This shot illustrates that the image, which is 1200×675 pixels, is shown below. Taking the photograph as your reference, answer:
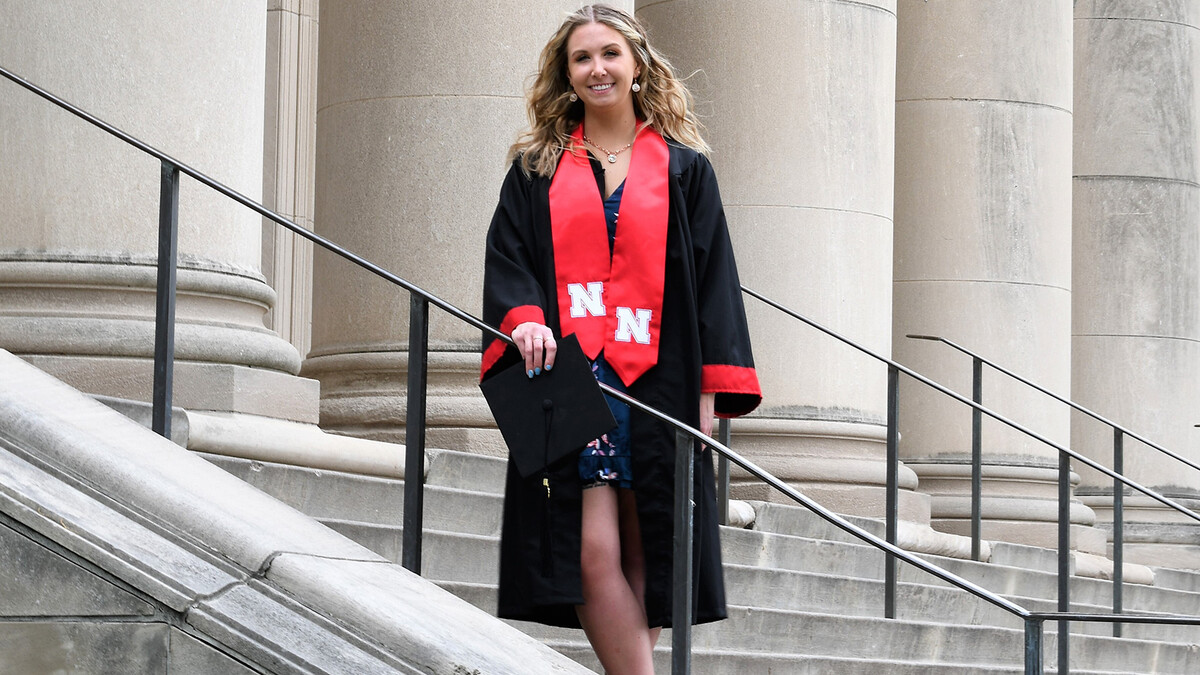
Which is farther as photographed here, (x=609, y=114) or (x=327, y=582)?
(x=609, y=114)

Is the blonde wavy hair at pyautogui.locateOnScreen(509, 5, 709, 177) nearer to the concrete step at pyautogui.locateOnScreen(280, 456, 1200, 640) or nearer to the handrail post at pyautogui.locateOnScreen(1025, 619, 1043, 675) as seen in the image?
the handrail post at pyautogui.locateOnScreen(1025, 619, 1043, 675)

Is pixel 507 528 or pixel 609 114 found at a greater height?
pixel 609 114

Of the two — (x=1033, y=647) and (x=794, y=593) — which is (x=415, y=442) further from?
(x=794, y=593)

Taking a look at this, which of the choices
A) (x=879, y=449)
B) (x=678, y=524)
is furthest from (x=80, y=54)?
A: (x=879, y=449)

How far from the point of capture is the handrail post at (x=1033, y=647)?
4.31m

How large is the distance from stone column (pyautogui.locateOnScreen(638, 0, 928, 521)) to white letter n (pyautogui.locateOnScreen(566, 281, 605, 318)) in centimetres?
616

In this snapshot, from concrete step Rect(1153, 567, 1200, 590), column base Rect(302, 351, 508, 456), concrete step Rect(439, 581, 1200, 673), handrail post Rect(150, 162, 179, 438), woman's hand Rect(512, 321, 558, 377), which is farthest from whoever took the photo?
concrete step Rect(1153, 567, 1200, 590)

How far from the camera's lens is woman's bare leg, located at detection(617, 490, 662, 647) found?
419 cm

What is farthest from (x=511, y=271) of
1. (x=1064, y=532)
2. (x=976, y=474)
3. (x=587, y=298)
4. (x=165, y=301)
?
(x=976, y=474)

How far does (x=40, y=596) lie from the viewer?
3.97m

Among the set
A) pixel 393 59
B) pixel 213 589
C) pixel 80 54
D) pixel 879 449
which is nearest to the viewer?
pixel 213 589

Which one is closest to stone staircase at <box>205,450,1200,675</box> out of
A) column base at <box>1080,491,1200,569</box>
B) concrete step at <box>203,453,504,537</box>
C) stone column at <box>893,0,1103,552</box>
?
concrete step at <box>203,453,504,537</box>

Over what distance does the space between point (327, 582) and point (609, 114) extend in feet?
4.19

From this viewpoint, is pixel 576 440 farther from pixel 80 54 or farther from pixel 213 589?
pixel 80 54
